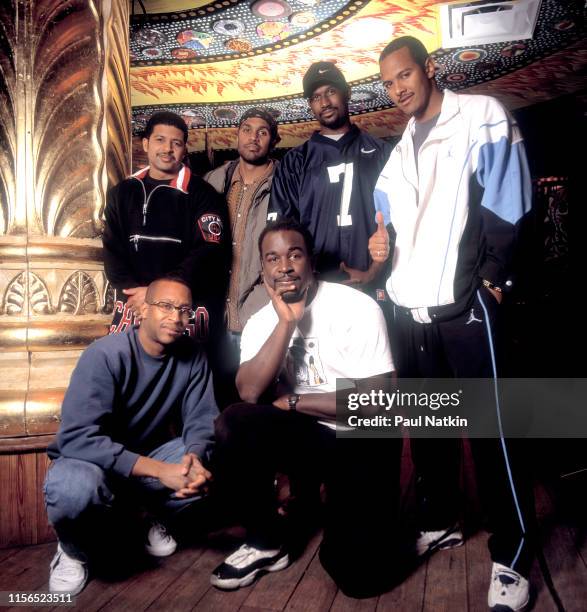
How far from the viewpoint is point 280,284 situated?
178 cm

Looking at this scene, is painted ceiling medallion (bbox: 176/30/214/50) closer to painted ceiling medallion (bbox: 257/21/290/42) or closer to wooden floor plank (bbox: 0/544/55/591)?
painted ceiling medallion (bbox: 257/21/290/42)

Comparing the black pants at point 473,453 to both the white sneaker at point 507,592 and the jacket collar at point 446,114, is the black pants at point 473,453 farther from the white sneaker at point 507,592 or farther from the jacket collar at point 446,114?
the jacket collar at point 446,114

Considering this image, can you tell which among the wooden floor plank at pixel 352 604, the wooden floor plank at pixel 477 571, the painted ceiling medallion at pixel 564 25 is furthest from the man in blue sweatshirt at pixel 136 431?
the painted ceiling medallion at pixel 564 25

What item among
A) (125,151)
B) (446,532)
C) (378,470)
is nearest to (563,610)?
(446,532)

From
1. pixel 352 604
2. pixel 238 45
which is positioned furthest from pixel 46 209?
pixel 238 45

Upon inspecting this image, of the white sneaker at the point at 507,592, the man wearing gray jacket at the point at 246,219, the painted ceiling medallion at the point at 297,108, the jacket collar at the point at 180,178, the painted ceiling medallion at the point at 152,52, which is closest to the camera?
the white sneaker at the point at 507,592

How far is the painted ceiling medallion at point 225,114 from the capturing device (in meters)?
7.14

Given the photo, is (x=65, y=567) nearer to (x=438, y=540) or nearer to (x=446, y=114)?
(x=438, y=540)

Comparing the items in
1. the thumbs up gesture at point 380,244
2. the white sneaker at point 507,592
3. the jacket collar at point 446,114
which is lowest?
the white sneaker at point 507,592

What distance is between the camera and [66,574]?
5.16 ft

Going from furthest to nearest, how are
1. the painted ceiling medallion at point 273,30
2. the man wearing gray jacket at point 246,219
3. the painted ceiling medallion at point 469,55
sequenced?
the painted ceiling medallion at point 469,55 < the painted ceiling medallion at point 273,30 < the man wearing gray jacket at point 246,219

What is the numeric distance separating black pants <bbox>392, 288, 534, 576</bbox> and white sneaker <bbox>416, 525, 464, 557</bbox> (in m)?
0.02

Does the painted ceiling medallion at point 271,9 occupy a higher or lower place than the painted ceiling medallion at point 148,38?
lower

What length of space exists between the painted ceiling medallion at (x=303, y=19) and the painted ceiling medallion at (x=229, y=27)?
0.52m
